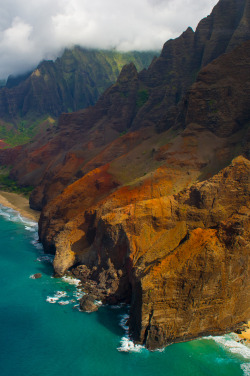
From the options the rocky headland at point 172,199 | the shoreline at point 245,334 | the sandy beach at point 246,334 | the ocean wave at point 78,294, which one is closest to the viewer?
the rocky headland at point 172,199

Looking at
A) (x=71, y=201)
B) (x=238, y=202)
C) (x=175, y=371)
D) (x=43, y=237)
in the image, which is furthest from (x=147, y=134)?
(x=175, y=371)

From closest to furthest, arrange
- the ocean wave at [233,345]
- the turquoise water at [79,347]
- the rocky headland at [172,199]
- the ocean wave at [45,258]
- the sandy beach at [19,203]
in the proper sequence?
the turquoise water at [79,347], the ocean wave at [233,345], the rocky headland at [172,199], the ocean wave at [45,258], the sandy beach at [19,203]

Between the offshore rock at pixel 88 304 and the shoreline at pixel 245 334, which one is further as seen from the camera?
the offshore rock at pixel 88 304

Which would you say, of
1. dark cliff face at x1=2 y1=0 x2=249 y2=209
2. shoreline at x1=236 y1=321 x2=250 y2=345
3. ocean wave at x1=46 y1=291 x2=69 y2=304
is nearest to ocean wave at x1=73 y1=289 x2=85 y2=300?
ocean wave at x1=46 y1=291 x2=69 y2=304

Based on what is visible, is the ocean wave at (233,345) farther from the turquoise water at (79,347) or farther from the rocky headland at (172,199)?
the rocky headland at (172,199)

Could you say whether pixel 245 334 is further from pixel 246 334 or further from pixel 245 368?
pixel 245 368

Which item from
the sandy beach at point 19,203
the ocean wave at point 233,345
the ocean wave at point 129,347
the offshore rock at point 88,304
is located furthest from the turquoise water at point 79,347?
the sandy beach at point 19,203

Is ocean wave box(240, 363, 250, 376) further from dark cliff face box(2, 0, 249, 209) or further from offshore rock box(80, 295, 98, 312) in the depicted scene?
dark cliff face box(2, 0, 249, 209)
